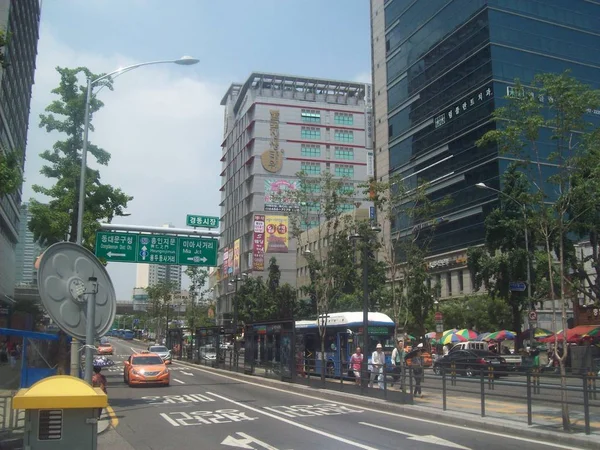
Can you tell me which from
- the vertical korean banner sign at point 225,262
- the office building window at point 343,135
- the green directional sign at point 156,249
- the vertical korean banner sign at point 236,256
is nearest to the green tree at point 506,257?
the green directional sign at point 156,249

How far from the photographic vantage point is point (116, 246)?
22812 millimetres

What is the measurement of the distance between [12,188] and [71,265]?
17.0ft

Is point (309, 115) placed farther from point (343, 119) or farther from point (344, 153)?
point (344, 153)

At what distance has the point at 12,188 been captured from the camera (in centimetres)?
1269

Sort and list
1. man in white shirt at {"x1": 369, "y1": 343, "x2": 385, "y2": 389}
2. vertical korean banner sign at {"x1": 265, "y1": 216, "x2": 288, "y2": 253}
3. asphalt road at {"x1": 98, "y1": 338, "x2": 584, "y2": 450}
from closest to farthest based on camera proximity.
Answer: asphalt road at {"x1": 98, "y1": 338, "x2": 584, "y2": 450} < man in white shirt at {"x1": 369, "y1": 343, "x2": 385, "y2": 389} < vertical korean banner sign at {"x1": 265, "y1": 216, "x2": 288, "y2": 253}

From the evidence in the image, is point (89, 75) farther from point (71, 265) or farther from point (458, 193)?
point (458, 193)

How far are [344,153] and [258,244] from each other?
25077 mm

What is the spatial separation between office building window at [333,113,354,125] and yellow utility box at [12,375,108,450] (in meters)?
105

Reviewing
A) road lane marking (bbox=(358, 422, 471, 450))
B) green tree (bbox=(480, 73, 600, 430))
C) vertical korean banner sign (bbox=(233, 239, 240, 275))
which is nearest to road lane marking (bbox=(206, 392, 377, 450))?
road lane marking (bbox=(358, 422, 471, 450))

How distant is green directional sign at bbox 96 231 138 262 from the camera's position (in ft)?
74.4

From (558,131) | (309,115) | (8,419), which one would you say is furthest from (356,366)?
(309,115)

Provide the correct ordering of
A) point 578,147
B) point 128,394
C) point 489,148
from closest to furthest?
1. point 578,147
2. point 128,394
3. point 489,148

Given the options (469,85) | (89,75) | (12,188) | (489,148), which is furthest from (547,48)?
(12,188)

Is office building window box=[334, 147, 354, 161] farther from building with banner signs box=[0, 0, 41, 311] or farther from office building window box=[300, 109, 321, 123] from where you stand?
building with banner signs box=[0, 0, 41, 311]
